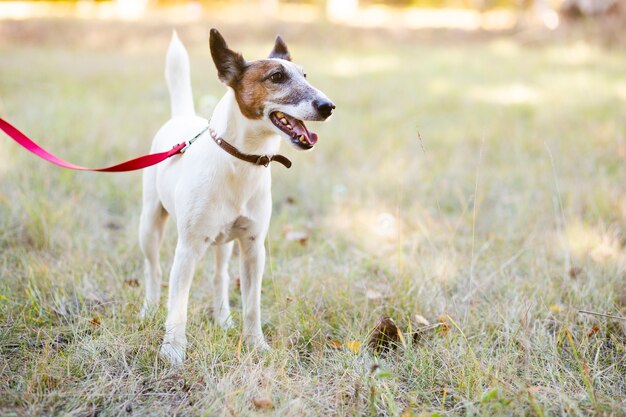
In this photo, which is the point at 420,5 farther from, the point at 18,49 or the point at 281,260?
the point at 281,260

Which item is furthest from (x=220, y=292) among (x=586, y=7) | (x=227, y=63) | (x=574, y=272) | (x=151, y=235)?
(x=586, y=7)

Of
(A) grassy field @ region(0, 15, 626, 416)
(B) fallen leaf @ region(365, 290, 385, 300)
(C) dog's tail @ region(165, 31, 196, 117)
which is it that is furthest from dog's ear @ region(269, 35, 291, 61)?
(B) fallen leaf @ region(365, 290, 385, 300)

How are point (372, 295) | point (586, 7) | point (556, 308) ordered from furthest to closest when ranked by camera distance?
point (586, 7) → point (372, 295) → point (556, 308)

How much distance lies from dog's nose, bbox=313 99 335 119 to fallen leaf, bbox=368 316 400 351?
40.8 inches

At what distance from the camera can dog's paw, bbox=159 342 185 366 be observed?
2463 mm

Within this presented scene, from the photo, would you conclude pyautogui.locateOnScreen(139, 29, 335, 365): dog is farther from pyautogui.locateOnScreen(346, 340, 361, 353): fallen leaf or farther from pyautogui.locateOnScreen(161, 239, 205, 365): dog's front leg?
pyautogui.locateOnScreen(346, 340, 361, 353): fallen leaf

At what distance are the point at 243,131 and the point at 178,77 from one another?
3.61ft

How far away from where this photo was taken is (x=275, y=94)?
2.45 meters

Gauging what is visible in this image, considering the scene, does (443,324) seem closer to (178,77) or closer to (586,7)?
(178,77)

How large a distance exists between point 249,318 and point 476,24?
58.0 feet

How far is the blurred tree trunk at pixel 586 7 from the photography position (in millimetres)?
13186

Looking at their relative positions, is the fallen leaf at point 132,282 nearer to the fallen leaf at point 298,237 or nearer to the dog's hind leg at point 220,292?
the dog's hind leg at point 220,292

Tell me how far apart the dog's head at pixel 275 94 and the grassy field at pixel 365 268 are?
95 centimetres

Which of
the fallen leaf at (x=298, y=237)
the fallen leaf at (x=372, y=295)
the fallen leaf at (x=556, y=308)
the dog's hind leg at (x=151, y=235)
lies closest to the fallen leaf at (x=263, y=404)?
the fallen leaf at (x=372, y=295)
